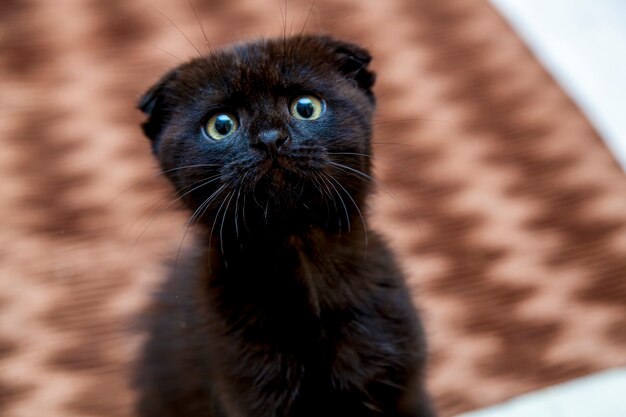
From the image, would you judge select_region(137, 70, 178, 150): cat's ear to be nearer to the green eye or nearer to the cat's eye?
the green eye

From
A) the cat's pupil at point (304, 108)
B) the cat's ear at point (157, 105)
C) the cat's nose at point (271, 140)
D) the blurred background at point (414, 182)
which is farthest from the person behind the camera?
the blurred background at point (414, 182)

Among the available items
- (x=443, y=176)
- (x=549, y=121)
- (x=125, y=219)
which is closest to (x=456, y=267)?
(x=443, y=176)

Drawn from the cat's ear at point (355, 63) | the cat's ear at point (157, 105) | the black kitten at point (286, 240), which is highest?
the cat's ear at point (157, 105)

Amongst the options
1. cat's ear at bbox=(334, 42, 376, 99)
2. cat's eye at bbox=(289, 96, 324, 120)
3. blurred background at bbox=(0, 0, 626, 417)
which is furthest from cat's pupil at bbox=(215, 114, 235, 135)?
blurred background at bbox=(0, 0, 626, 417)

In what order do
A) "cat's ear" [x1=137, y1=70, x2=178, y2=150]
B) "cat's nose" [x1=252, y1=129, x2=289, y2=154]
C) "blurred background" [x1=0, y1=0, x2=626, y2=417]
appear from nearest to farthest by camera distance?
"cat's nose" [x1=252, y1=129, x2=289, y2=154]
"cat's ear" [x1=137, y1=70, x2=178, y2=150]
"blurred background" [x1=0, y1=0, x2=626, y2=417]

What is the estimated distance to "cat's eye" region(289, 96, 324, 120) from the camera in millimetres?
1404

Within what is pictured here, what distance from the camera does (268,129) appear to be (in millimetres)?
1329

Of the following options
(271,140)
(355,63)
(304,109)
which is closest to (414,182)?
(355,63)

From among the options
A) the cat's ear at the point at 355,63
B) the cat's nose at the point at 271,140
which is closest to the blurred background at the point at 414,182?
the cat's ear at the point at 355,63

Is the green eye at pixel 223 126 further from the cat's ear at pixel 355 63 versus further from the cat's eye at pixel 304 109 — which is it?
the cat's ear at pixel 355 63

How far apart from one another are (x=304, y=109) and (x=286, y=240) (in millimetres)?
251

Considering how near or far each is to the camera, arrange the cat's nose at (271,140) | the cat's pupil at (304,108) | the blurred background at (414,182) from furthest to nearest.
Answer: the blurred background at (414,182) → the cat's pupil at (304,108) → the cat's nose at (271,140)

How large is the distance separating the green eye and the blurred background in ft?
1.66

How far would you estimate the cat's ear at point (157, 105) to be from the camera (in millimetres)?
1515
